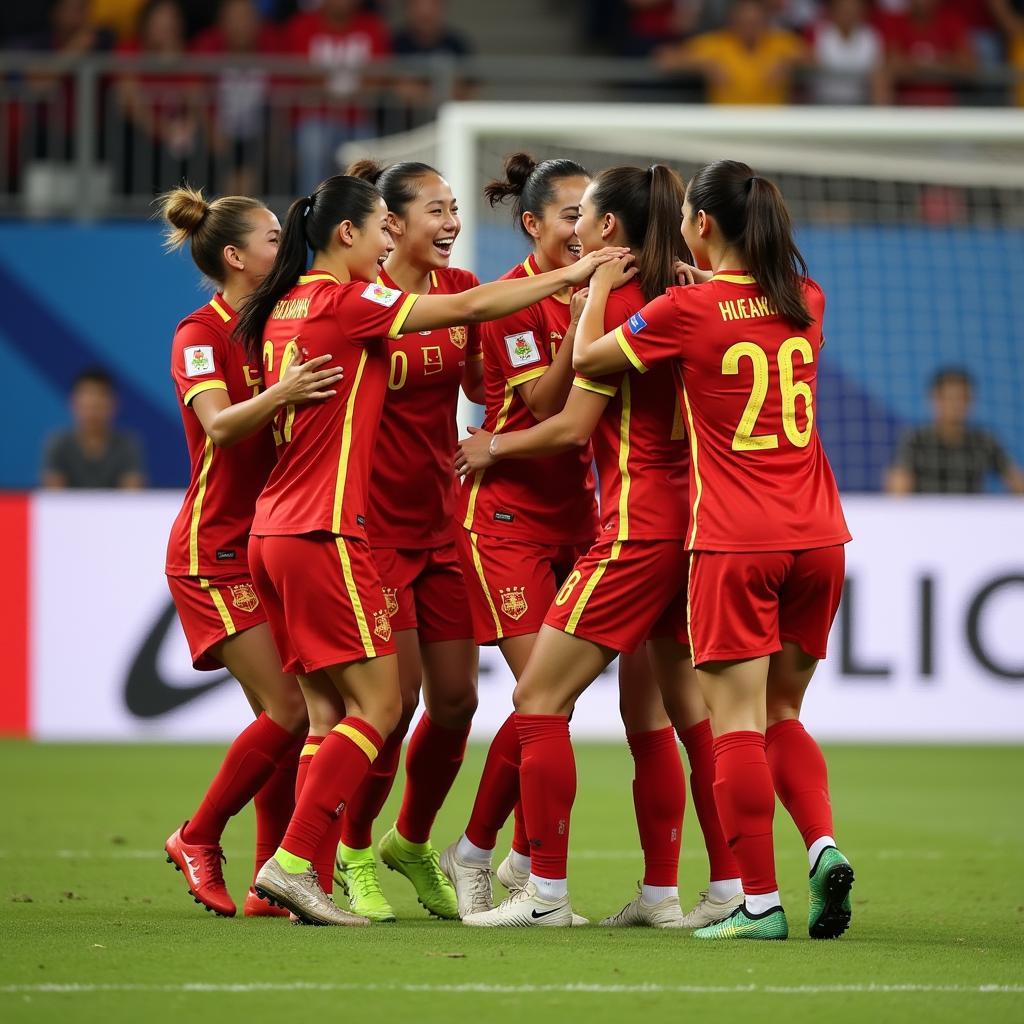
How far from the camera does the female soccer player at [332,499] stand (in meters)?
5.33

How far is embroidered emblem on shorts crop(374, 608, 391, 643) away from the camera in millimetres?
5391

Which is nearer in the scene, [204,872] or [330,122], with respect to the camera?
[204,872]

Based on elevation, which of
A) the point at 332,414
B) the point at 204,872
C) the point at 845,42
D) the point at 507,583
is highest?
the point at 845,42

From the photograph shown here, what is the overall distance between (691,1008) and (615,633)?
4.51ft

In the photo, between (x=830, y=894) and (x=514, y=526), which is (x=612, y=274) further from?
(x=830, y=894)

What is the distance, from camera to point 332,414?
5.40 meters

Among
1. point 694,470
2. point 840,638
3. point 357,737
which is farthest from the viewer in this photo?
point 840,638

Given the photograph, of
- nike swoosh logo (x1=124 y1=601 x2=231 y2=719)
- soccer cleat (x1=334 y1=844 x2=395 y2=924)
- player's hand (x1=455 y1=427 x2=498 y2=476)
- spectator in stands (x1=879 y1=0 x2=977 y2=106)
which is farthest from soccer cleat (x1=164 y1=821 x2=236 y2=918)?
spectator in stands (x1=879 y1=0 x2=977 y2=106)

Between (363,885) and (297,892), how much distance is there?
1.99 ft

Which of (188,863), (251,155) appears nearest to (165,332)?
(251,155)

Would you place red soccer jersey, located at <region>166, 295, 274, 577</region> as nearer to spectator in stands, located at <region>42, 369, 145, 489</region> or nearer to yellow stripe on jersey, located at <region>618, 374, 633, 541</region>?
yellow stripe on jersey, located at <region>618, 374, 633, 541</region>

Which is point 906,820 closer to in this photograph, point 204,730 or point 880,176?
point 204,730

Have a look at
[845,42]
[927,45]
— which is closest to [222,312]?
[845,42]

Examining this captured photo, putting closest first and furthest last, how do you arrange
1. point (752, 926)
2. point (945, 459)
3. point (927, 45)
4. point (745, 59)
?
point (752, 926) < point (945, 459) < point (745, 59) < point (927, 45)
